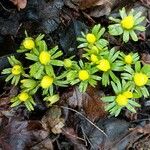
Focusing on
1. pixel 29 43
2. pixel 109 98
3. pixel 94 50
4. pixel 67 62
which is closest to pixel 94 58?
pixel 94 50

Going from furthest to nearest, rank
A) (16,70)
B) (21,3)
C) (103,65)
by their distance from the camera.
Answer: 1. (21,3)
2. (16,70)
3. (103,65)

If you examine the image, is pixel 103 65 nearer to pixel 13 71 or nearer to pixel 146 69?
pixel 146 69

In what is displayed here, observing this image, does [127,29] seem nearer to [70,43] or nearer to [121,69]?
[121,69]

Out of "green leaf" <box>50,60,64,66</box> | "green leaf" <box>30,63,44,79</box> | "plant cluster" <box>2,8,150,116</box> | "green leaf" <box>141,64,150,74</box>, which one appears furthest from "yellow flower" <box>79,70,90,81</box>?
"green leaf" <box>141,64,150,74</box>

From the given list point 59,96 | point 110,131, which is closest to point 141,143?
point 110,131

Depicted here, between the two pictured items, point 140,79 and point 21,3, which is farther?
point 21,3

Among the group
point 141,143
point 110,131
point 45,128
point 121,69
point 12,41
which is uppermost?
point 12,41

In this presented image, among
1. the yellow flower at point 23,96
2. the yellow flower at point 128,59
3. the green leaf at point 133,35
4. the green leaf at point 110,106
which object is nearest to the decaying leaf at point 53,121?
the yellow flower at point 23,96

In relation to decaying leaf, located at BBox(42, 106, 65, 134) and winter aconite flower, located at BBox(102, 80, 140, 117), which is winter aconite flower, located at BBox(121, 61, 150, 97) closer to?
winter aconite flower, located at BBox(102, 80, 140, 117)
